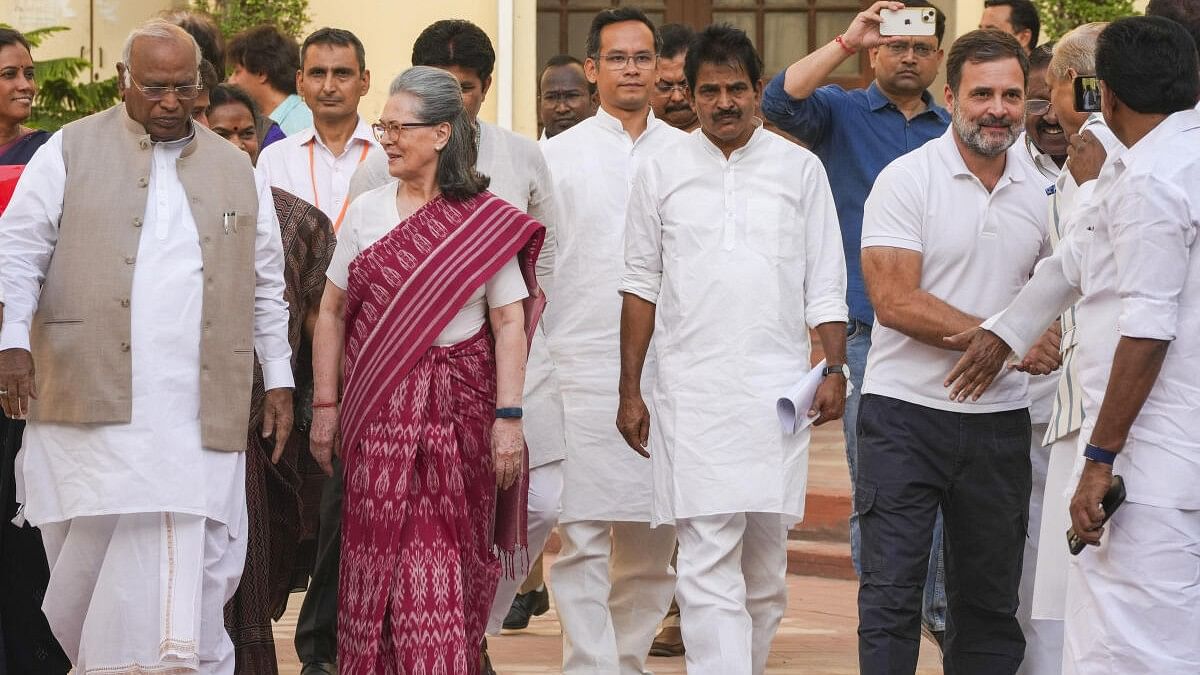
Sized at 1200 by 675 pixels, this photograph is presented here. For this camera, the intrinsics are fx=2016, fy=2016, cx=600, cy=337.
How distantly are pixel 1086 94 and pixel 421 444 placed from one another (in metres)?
2.27

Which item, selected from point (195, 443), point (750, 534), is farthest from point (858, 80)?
point (195, 443)

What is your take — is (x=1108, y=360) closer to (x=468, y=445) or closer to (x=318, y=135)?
(x=468, y=445)

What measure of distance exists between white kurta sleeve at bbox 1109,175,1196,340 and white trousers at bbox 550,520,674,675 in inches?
106

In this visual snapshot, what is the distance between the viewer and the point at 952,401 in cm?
630

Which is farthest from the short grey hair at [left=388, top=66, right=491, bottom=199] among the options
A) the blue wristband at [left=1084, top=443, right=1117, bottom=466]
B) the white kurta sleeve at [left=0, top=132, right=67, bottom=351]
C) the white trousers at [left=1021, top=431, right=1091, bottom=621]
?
the blue wristband at [left=1084, top=443, right=1117, bottom=466]

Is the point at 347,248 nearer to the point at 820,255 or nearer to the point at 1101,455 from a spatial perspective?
the point at 820,255

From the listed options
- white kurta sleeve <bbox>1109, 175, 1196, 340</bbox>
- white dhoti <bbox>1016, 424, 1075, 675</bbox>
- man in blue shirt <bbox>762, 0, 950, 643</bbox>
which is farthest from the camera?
man in blue shirt <bbox>762, 0, 950, 643</bbox>

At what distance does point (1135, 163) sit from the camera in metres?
5.00

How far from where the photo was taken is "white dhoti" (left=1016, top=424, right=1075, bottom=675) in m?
6.79

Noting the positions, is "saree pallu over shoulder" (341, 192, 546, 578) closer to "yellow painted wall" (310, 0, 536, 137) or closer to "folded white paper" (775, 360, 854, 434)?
"folded white paper" (775, 360, 854, 434)

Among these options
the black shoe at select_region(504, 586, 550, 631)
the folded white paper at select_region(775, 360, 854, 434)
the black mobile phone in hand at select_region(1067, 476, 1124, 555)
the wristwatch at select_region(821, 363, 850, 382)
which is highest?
the wristwatch at select_region(821, 363, 850, 382)

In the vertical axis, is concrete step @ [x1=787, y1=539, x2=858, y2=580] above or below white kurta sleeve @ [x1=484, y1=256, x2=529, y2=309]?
below

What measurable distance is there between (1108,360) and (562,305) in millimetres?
2752

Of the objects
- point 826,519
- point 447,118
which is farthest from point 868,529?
point 826,519
